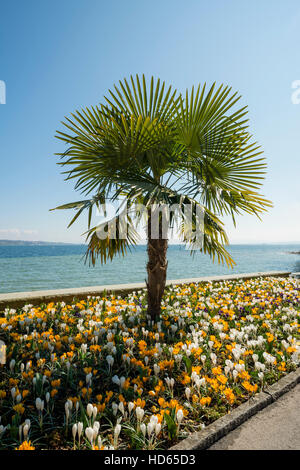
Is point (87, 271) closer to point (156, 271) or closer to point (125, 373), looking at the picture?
point (156, 271)

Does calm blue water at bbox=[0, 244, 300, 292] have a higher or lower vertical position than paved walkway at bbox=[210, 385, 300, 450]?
lower

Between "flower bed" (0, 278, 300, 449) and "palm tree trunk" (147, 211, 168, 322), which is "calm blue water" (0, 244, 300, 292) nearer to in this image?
"palm tree trunk" (147, 211, 168, 322)

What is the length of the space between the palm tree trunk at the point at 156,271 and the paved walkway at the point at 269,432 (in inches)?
86.2

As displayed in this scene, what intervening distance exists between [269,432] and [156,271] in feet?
8.60

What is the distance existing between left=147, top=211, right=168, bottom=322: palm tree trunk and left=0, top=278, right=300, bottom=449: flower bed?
0.23 metres

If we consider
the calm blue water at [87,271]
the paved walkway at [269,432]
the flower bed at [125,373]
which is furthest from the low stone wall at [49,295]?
the paved walkway at [269,432]

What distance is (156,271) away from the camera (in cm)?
435

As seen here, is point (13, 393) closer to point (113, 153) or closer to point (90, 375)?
point (90, 375)

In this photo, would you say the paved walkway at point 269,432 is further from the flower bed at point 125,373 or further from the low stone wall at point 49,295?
the low stone wall at point 49,295

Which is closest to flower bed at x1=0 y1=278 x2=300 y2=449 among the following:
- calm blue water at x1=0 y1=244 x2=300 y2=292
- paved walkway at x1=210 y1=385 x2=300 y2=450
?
paved walkway at x1=210 y1=385 x2=300 y2=450

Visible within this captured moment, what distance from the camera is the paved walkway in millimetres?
1914
